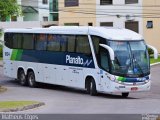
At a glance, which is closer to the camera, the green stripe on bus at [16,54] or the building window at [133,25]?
the green stripe on bus at [16,54]

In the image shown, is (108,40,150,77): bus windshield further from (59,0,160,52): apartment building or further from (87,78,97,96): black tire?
(59,0,160,52): apartment building

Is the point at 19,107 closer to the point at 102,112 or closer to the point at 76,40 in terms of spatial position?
the point at 102,112

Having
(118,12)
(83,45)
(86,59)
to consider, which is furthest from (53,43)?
(118,12)

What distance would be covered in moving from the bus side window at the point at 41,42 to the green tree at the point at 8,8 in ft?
7.97

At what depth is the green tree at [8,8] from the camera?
2887cm

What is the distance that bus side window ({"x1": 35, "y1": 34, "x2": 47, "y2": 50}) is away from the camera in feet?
103

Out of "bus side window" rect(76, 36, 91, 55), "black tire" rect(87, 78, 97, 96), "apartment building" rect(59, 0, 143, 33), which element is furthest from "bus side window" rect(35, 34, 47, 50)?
"apartment building" rect(59, 0, 143, 33)

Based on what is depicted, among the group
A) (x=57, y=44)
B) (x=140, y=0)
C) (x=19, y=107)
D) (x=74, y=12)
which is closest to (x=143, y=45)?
(x=57, y=44)

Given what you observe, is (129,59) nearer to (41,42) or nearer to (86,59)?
(86,59)

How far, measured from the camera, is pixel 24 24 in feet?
222

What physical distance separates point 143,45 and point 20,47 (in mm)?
9318

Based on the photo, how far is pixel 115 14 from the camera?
62812 millimetres

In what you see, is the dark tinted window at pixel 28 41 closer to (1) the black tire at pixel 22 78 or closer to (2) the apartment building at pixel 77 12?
(1) the black tire at pixel 22 78

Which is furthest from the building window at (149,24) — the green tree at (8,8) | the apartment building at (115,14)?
the green tree at (8,8)
